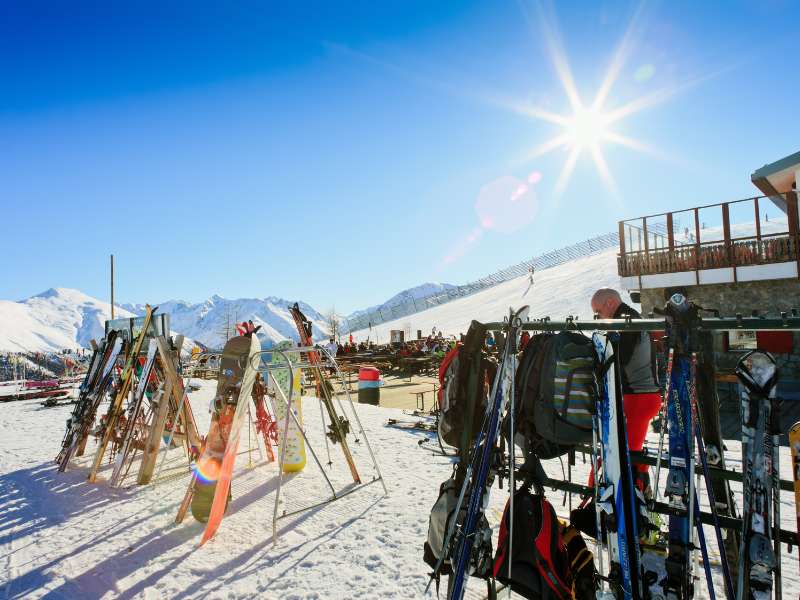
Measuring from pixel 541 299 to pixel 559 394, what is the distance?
1791 inches

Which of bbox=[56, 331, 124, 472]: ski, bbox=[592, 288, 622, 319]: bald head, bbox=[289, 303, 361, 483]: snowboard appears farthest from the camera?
bbox=[56, 331, 124, 472]: ski

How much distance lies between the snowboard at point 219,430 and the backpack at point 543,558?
3.59m

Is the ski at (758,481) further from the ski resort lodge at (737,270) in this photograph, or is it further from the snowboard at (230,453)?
the ski resort lodge at (737,270)

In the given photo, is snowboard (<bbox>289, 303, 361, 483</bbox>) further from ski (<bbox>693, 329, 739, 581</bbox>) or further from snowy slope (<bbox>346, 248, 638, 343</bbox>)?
snowy slope (<bbox>346, 248, 638, 343</bbox>)

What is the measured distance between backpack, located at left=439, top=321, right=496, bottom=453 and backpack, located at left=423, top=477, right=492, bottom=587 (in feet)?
1.07

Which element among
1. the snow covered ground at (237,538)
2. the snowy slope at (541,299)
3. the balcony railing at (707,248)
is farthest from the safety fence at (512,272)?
the snow covered ground at (237,538)

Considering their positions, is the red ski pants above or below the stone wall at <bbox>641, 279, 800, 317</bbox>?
below

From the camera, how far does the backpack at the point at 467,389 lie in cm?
288

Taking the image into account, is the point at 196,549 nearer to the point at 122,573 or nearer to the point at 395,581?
the point at 122,573

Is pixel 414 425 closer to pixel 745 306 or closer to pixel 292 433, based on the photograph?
pixel 292 433

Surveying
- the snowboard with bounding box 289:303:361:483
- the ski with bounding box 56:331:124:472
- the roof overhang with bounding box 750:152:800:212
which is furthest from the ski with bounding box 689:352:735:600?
the roof overhang with bounding box 750:152:800:212

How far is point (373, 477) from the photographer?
20.6 feet

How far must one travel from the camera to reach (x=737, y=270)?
13172 millimetres

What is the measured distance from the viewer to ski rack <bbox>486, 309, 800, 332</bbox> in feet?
6.87
